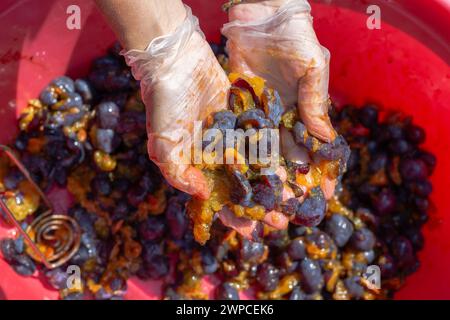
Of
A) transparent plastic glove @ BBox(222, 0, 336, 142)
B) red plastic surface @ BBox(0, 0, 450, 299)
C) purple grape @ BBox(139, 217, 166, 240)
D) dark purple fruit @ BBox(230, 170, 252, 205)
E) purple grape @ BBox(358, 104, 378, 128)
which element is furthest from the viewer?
purple grape @ BBox(358, 104, 378, 128)

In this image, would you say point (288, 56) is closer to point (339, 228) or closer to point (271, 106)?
point (271, 106)

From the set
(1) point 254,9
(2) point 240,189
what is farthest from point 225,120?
(1) point 254,9

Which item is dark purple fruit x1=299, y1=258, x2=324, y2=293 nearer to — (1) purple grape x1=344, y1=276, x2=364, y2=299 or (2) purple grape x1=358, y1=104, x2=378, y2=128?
(1) purple grape x1=344, y1=276, x2=364, y2=299

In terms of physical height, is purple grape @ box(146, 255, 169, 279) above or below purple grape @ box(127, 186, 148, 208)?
below

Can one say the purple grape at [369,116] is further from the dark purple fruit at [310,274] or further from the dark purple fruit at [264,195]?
the dark purple fruit at [264,195]

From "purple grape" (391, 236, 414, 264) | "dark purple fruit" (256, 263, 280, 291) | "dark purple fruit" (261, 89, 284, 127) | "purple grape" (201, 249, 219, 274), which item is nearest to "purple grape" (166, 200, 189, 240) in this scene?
"purple grape" (201, 249, 219, 274)
